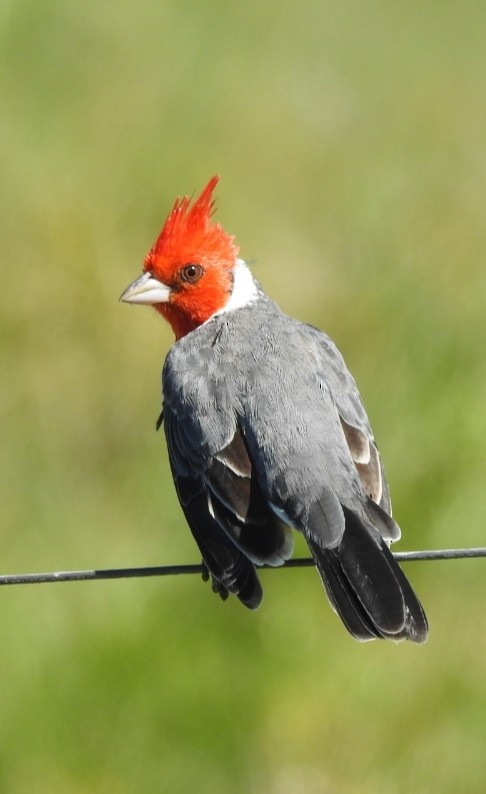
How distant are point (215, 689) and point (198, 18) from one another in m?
6.17

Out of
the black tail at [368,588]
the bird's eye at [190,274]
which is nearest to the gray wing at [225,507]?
the black tail at [368,588]

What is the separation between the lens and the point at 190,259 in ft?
26.4

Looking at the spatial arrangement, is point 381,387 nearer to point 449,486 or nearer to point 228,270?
point 449,486

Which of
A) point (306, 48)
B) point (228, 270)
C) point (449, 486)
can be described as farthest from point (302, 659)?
point (306, 48)

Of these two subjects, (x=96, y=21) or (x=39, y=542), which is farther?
(x=96, y=21)

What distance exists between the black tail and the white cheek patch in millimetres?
1958

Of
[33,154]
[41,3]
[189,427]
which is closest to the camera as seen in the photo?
[189,427]

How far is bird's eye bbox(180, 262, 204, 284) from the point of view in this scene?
8.02m

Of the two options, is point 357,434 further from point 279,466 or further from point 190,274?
point 190,274

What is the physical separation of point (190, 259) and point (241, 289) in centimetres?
33

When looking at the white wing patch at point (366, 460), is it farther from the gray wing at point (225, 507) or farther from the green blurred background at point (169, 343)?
the green blurred background at point (169, 343)

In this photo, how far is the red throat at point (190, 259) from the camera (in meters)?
8.00

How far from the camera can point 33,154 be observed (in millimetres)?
11508

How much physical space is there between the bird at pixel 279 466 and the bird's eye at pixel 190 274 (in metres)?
0.29
